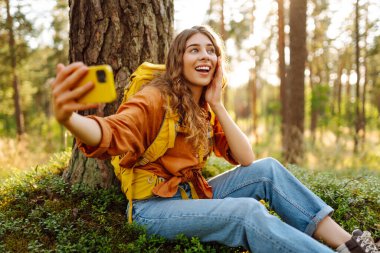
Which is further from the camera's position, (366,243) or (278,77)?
(278,77)

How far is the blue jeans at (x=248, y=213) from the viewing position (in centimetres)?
232

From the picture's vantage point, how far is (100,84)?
1.93 metres

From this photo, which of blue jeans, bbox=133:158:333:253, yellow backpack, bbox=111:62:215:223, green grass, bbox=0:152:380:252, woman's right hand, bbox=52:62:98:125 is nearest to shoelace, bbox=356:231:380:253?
blue jeans, bbox=133:158:333:253

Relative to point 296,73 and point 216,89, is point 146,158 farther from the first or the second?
point 296,73

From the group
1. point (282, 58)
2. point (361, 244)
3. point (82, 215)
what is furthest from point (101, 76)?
point (282, 58)

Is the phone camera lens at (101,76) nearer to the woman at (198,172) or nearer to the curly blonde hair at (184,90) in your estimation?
the woman at (198,172)

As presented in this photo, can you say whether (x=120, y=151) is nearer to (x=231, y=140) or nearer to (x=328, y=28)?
(x=231, y=140)

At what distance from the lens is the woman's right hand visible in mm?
1935

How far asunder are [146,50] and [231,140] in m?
1.29

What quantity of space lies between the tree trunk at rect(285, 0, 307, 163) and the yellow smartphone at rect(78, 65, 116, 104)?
7900 mm

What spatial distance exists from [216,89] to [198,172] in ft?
2.41

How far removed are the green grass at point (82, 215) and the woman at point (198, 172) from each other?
23cm

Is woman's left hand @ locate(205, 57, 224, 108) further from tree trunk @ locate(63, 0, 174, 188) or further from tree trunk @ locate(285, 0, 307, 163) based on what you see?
tree trunk @ locate(285, 0, 307, 163)

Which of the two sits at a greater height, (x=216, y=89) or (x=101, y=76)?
(x=101, y=76)
